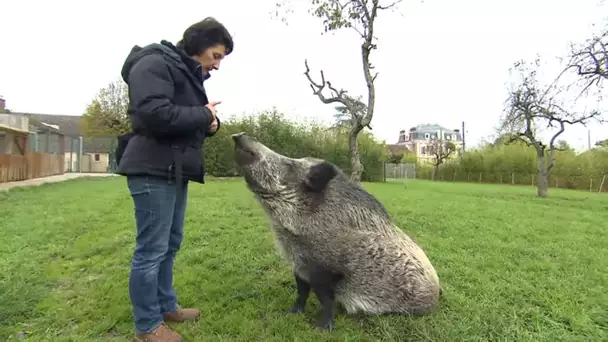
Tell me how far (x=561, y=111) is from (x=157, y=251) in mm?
23231

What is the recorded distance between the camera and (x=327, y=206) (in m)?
3.46

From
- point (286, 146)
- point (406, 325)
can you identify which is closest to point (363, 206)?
point (406, 325)

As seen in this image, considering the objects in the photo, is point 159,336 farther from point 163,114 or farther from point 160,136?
point 163,114

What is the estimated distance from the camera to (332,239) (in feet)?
11.1

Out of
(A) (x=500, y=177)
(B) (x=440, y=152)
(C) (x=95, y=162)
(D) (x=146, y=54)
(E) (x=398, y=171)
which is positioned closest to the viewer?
(D) (x=146, y=54)

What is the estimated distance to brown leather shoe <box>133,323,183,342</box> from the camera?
2.87 m

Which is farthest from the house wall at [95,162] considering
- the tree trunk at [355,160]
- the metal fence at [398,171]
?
the tree trunk at [355,160]

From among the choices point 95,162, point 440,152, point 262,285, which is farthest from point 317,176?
point 440,152

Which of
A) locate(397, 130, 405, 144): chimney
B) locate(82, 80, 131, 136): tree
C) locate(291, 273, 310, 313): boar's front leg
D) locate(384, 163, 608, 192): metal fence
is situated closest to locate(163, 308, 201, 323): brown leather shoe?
locate(291, 273, 310, 313): boar's front leg

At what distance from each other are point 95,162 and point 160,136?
52126mm

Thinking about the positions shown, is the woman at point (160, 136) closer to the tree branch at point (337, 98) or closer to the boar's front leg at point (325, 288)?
the boar's front leg at point (325, 288)

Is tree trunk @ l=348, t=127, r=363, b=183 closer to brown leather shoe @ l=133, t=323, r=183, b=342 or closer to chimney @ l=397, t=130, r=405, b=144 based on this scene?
brown leather shoe @ l=133, t=323, r=183, b=342

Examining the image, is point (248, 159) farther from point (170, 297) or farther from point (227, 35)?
point (170, 297)

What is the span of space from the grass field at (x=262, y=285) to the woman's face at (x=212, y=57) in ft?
3.61
